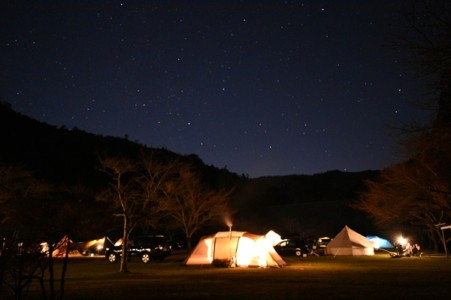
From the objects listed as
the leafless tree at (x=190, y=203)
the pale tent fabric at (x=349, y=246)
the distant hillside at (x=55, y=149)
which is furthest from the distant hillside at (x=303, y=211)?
the pale tent fabric at (x=349, y=246)

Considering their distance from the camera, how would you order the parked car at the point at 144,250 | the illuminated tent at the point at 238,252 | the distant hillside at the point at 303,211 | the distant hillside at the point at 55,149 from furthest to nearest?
the distant hillside at the point at 303,211
the distant hillside at the point at 55,149
the parked car at the point at 144,250
the illuminated tent at the point at 238,252

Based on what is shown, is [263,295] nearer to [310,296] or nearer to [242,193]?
[310,296]

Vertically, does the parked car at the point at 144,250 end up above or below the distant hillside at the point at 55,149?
below

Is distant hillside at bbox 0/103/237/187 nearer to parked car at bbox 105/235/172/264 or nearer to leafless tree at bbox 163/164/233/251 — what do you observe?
leafless tree at bbox 163/164/233/251

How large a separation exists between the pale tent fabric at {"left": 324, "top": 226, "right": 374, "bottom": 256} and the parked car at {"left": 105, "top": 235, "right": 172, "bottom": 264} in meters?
15.8

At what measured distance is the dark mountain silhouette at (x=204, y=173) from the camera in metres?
65.9

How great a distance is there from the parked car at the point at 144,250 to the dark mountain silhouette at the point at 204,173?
8.33 meters

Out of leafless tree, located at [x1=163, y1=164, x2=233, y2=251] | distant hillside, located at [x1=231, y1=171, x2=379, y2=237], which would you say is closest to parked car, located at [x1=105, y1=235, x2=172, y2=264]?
leafless tree, located at [x1=163, y1=164, x2=233, y2=251]

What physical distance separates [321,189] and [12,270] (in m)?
130

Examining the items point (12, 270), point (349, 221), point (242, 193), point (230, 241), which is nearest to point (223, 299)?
point (12, 270)

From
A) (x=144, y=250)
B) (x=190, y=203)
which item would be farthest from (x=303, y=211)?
(x=144, y=250)

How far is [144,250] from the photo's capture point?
110ft

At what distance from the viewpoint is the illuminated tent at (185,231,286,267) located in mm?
26891

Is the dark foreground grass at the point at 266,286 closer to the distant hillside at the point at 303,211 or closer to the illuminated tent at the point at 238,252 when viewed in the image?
the illuminated tent at the point at 238,252
